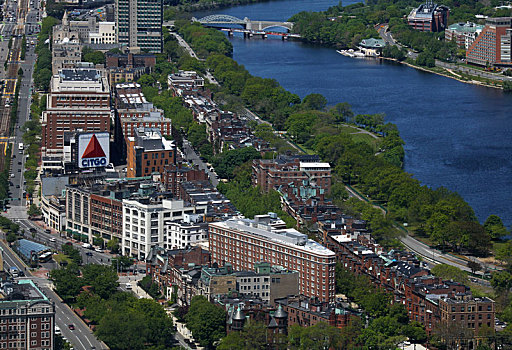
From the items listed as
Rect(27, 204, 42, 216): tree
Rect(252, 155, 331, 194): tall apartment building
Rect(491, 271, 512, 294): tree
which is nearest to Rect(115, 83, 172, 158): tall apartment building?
Rect(27, 204, 42, 216): tree

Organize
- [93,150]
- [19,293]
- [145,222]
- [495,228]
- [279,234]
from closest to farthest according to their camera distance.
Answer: [19,293] < [279,234] < [145,222] < [495,228] < [93,150]

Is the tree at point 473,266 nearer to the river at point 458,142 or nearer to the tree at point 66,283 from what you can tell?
the river at point 458,142

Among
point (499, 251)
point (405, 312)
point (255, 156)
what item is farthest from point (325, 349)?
point (255, 156)

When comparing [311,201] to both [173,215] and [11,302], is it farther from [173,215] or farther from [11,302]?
[11,302]

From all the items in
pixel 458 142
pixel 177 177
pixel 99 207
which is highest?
pixel 177 177

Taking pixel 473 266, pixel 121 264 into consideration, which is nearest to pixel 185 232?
pixel 121 264

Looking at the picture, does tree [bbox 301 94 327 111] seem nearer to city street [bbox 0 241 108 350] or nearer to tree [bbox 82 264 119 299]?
city street [bbox 0 241 108 350]

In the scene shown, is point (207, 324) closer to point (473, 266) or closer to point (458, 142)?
point (473, 266)
